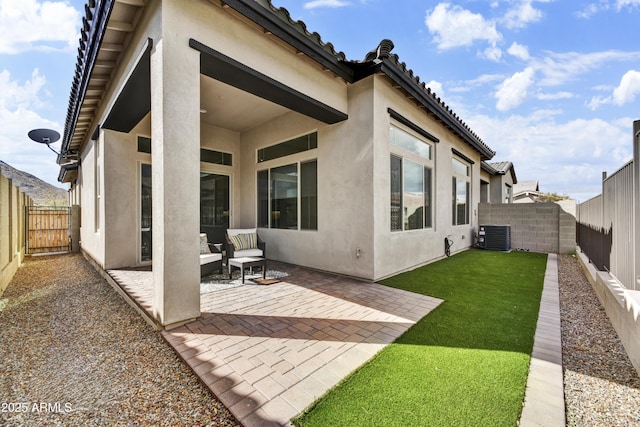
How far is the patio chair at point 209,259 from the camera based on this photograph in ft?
18.6

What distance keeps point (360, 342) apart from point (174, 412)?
1850mm

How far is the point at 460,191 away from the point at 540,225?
3401mm

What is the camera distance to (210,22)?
3.59 metres

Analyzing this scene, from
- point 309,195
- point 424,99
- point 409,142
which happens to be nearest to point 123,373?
point 309,195

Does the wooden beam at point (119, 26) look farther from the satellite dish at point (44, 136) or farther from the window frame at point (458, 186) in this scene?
the window frame at point (458, 186)

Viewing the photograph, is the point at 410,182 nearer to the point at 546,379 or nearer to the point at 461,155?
the point at 461,155

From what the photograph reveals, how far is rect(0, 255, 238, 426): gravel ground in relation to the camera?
1991 millimetres

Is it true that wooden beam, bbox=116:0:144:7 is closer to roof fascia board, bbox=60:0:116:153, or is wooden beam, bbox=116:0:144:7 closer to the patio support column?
roof fascia board, bbox=60:0:116:153

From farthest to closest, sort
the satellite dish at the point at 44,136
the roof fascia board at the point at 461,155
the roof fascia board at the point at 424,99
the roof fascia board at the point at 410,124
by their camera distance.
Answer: the roof fascia board at the point at 461,155 < the satellite dish at the point at 44,136 < the roof fascia board at the point at 410,124 < the roof fascia board at the point at 424,99

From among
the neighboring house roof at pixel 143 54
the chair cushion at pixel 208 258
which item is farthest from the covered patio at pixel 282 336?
the neighboring house roof at pixel 143 54

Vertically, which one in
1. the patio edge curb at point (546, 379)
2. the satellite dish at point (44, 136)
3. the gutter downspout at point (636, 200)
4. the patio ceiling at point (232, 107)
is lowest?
the patio edge curb at point (546, 379)

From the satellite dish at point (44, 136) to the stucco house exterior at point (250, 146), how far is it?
44cm

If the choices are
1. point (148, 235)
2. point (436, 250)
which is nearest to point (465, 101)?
point (436, 250)

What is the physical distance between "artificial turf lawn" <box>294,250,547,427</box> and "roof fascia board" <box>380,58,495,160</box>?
14.9 feet
